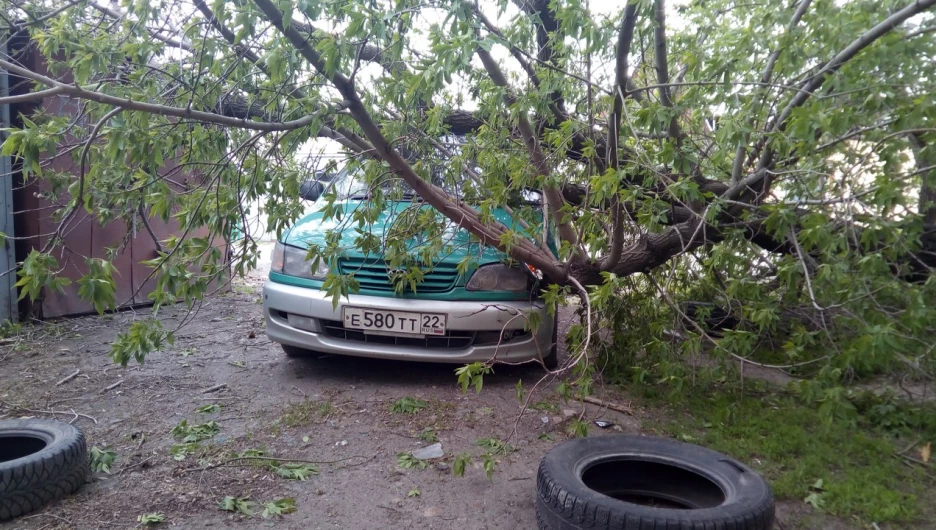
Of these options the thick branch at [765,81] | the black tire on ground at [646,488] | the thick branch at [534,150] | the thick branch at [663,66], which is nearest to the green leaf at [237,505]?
the black tire on ground at [646,488]

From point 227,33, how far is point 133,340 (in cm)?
150

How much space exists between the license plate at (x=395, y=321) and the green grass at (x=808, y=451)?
1440 millimetres

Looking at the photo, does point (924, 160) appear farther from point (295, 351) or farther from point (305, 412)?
point (295, 351)

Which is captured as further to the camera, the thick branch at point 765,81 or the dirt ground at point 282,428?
the thick branch at point 765,81

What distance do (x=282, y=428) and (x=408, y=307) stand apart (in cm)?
104

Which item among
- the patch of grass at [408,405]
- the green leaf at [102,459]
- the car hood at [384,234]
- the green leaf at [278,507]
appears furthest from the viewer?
the car hood at [384,234]

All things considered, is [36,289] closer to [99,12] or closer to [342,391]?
[342,391]

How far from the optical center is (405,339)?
4.06 metres

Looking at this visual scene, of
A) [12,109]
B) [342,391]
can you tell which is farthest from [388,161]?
[12,109]

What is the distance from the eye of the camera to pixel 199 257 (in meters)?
3.01

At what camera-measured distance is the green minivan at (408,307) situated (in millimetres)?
3936

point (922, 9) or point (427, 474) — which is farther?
point (427, 474)

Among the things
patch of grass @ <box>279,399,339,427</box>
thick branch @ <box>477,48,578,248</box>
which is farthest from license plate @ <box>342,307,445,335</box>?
thick branch @ <box>477,48,578,248</box>

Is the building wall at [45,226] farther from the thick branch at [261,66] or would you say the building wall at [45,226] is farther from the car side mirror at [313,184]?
the thick branch at [261,66]
